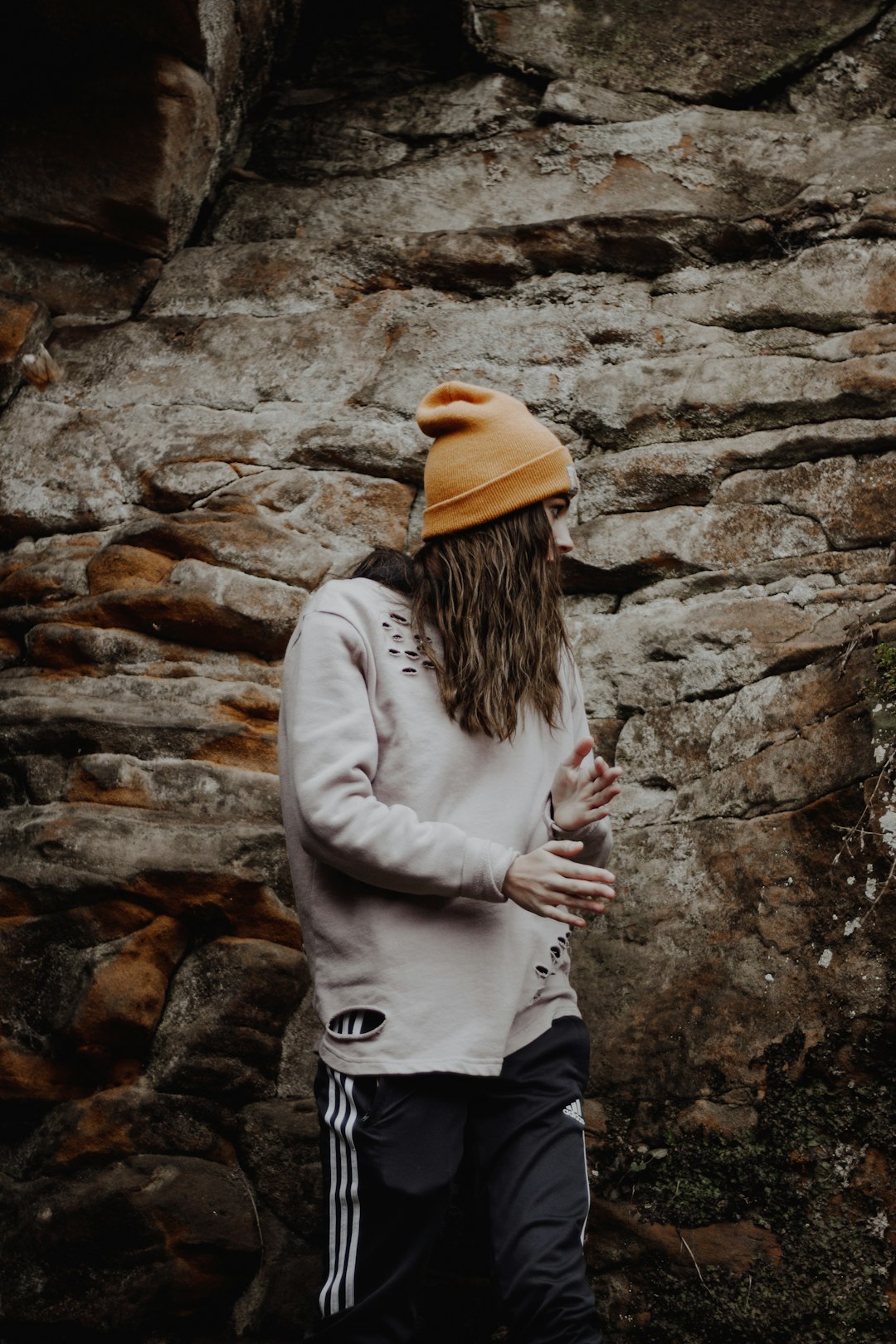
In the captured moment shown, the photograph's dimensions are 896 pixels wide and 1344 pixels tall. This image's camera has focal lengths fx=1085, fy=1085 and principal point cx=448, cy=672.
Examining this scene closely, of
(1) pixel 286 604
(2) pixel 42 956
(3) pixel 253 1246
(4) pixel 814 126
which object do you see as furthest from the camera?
(4) pixel 814 126

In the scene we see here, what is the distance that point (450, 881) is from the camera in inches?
74.0

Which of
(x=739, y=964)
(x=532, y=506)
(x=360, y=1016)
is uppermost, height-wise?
(x=532, y=506)

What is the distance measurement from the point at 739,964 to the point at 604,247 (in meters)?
2.46

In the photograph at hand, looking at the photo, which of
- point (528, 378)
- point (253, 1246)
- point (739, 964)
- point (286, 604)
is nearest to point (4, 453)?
point (286, 604)

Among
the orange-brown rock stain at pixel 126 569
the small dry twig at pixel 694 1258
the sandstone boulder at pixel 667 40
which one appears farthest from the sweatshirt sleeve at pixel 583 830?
the sandstone boulder at pixel 667 40

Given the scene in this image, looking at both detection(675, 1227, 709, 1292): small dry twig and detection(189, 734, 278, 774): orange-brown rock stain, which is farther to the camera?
detection(189, 734, 278, 774): orange-brown rock stain

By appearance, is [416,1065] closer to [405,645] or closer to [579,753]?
[579,753]

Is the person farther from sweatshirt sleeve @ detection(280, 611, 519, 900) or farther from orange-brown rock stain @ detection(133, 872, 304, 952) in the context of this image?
orange-brown rock stain @ detection(133, 872, 304, 952)

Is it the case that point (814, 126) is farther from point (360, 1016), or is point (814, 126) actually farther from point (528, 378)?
point (360, 1016)

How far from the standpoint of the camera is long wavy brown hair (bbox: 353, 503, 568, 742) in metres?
2.18

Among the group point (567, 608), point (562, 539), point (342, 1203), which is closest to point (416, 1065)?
point (342, 1203)

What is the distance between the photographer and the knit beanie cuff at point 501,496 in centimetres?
227

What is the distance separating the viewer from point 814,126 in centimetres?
387

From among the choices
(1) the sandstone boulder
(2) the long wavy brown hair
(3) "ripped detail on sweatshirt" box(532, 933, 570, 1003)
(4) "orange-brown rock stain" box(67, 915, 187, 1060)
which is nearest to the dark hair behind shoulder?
(2) the long wavy brown hair
